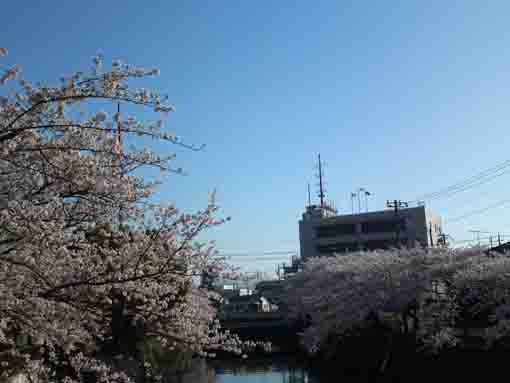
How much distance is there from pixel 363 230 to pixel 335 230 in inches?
149

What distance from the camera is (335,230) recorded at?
2729 inches

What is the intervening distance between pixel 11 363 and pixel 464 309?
18.4 meters

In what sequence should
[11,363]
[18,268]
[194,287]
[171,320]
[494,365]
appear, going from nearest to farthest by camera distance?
[18,268] < [171,320] < [11,363] < [194,287] < [494,365]

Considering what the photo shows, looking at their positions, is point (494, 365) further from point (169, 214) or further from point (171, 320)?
point (169, 214)

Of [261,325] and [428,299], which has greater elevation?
[428,299]

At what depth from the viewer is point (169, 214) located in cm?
671

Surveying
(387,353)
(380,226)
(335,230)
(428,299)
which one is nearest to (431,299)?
(428,299)

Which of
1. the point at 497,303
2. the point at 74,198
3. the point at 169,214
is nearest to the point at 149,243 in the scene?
the point at 169,214

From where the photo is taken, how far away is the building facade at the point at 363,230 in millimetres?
64875

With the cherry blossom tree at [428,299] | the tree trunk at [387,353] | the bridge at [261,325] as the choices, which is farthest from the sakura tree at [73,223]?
the bridge at [261,325]

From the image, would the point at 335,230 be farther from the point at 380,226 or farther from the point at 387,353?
the point at 387,353

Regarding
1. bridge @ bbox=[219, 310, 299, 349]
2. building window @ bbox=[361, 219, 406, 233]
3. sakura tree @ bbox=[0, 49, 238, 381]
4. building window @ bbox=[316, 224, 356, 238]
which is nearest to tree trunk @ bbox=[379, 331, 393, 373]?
sakura tree @ bbox=[0, 49, 238, 381]

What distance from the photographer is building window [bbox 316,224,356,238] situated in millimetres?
68188

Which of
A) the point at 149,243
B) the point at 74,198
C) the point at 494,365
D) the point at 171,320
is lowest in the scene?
the point at 494,365
